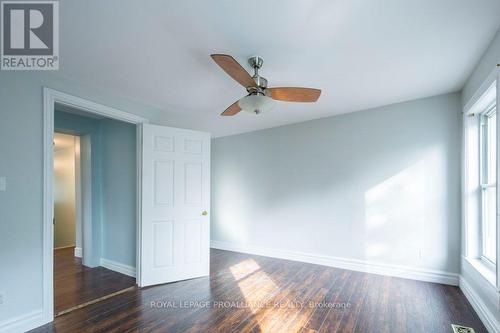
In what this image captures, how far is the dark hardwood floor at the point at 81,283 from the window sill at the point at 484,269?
3.73m

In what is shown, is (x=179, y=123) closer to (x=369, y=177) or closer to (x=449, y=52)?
(x=369, y=177)

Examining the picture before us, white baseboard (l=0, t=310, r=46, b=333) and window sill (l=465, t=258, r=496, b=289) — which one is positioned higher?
window sill (l=465, t=258, r=496, b=289)

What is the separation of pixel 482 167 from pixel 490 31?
1545 mm

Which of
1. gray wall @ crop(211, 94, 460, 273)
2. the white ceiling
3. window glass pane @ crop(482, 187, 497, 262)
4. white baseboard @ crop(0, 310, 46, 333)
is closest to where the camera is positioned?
the white ceiling

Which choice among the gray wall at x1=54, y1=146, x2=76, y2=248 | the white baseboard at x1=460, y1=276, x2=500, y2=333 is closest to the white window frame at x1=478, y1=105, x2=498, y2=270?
the white baseboard at x1=460, y1=276, x2=500, y2=333

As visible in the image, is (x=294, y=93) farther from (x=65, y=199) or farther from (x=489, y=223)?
(x=65, y=199)

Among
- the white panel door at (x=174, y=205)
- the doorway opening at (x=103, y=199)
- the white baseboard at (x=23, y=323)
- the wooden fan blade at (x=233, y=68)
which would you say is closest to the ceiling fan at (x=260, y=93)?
the wooden fan blade at (x=233, y=68)

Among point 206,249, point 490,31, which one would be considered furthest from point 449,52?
point 206,249

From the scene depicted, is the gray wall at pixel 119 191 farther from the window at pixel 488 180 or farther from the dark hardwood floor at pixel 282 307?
the window at pixel 488 180

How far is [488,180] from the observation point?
2.81 metres

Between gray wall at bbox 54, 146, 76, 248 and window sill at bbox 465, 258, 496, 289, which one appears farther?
gray wall at bbox 54, 146, 76, 248

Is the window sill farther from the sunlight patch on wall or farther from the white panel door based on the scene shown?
the white panel door

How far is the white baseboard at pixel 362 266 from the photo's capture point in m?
3.35

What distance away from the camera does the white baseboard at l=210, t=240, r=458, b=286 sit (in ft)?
11.0
